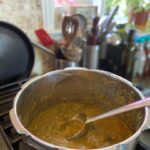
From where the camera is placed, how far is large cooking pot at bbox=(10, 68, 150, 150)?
563 millimetres

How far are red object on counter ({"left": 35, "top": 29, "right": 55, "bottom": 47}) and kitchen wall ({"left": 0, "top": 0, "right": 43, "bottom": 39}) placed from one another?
0.03 m

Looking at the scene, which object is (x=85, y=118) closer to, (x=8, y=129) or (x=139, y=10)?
(x=8, y=129)

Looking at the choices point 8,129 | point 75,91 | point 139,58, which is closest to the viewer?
point 8,129

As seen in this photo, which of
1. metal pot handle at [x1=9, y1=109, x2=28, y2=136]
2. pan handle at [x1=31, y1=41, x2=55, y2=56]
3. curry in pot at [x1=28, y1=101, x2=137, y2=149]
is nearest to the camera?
metal pot handle at [x1=9, y1=109, x2=28, y2=136]

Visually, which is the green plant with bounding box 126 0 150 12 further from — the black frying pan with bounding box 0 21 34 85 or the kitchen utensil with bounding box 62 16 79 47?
the black frying pan with bounding box 0 21 34 85

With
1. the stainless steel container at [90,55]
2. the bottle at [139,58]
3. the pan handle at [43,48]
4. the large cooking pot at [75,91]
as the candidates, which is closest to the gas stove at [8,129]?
the large cooking pot at [75,91]

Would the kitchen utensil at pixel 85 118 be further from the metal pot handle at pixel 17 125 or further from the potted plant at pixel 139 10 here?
the potted plant at pixel 139 10

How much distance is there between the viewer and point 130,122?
0.60 m

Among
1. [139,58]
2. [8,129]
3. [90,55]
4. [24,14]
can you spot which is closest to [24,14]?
[24,14]

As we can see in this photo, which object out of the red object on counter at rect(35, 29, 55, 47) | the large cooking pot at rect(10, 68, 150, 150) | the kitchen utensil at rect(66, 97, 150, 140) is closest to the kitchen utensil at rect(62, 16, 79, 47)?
the red object on counter at rect(35, 29, 55, 47)

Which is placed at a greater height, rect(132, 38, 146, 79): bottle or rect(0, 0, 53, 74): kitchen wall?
rect(0, 0, 53, 74): kitchen wall

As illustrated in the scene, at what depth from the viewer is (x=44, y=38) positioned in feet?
2.89

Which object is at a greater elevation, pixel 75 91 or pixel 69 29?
pixel 69 29

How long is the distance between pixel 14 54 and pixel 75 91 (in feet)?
0.93
